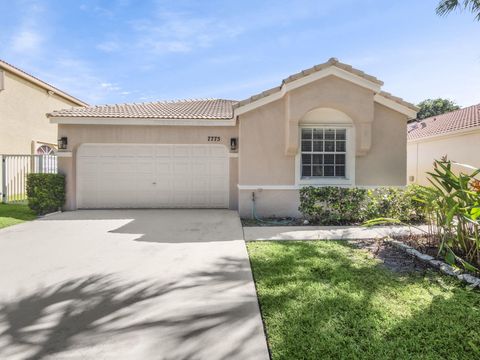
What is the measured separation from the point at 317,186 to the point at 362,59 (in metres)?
7.10

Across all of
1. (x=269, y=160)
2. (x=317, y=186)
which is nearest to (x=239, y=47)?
(x=269, y=160)

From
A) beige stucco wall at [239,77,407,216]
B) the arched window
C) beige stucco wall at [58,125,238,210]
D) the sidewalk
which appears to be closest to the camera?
the sidewalk

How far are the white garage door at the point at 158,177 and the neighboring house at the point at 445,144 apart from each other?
11652 mm

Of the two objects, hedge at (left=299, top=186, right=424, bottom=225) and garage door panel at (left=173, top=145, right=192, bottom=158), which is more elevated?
garage door panel at (left=173, top=145, right=192, bottom=158)

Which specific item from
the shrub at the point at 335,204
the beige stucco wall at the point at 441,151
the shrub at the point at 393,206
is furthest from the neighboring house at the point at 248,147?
the beige stucco wall at the point at 441,151

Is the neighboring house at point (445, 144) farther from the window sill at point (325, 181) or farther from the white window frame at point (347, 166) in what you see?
the window sill at point (325, 181)

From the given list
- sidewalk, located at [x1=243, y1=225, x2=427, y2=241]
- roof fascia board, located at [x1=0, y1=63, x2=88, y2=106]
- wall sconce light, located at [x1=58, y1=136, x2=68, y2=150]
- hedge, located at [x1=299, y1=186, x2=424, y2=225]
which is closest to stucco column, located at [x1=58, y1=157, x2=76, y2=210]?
wall sconce light, located at [x1=58, y1=136, x2=68, y2=150]

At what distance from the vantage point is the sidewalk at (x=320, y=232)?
8047 mm

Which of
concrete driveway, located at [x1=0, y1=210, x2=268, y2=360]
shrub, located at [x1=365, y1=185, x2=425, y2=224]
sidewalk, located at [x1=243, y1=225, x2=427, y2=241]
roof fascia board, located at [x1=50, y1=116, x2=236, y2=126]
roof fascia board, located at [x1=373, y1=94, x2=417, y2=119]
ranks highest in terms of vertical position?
roof fascia board, located at [x1=373, y1=94, x2=417, y2=119]

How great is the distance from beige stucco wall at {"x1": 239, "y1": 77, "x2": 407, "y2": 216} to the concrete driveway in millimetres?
3111

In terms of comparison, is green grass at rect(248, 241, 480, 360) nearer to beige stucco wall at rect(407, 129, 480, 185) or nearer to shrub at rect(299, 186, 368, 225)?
shrub at rect(299, 186, 368, 225)

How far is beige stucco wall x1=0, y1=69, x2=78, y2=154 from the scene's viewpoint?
17.9 meters

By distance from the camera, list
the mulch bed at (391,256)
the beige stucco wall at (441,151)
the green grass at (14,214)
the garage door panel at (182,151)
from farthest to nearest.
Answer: the beige stucco wall at (441,151) < the garage door panel at (182,151) < the green grass at (14,214) < the mulch bed at (391,256)

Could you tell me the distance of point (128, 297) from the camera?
171 inches
